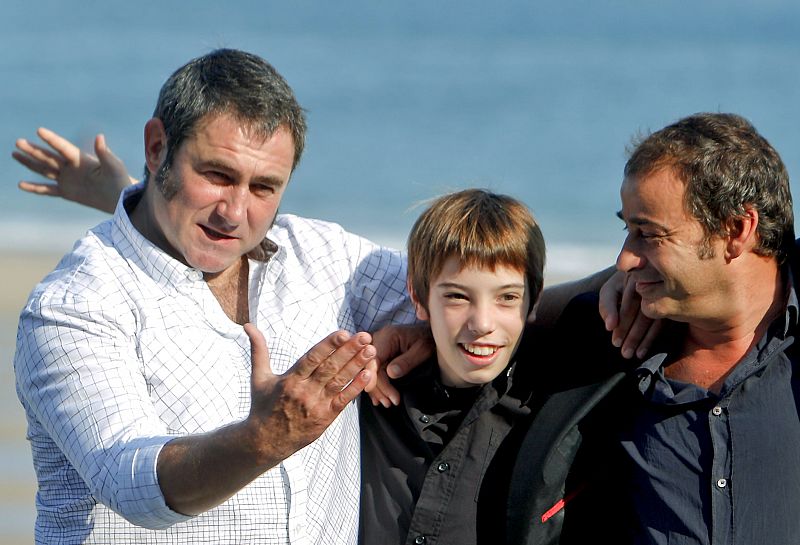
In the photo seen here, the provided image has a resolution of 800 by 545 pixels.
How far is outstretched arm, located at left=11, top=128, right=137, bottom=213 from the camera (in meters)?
4.66

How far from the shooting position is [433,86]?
68.4ft

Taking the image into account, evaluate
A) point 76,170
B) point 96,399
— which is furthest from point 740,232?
point 76,170

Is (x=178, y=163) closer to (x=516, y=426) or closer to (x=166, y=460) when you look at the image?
(x=166, y=460)

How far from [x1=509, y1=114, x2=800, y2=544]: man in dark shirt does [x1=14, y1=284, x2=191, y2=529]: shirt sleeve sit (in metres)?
1.16

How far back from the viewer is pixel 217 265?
3777 mm

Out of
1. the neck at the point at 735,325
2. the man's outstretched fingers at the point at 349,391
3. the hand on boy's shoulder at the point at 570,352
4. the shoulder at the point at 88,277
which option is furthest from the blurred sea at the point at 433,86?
the man's outstretched fingers at the point at 349,391

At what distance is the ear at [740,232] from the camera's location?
3633 millimetres

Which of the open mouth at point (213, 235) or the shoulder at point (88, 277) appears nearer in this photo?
the shoulder at point (88, 277)

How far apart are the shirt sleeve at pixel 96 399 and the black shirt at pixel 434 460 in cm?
84

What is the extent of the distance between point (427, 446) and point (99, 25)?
2091 centimetres

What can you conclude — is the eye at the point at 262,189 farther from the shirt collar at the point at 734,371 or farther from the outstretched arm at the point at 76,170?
the shirt collar at the point at 734,371

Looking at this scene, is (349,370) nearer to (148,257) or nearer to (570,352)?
(148,257)

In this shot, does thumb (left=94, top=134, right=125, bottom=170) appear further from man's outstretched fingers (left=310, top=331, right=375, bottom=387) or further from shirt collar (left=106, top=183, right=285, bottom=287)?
man's outstretched fingers (left=310, top=331, right=375, bottom=387)

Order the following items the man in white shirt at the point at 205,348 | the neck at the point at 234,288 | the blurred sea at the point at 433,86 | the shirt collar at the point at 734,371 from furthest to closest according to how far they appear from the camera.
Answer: the blurred sea at the point at 433,86 → the neck at the point at 234,288 → the shirt collar at the point at 734,371 → the man in white shirt at the point at 205,348
